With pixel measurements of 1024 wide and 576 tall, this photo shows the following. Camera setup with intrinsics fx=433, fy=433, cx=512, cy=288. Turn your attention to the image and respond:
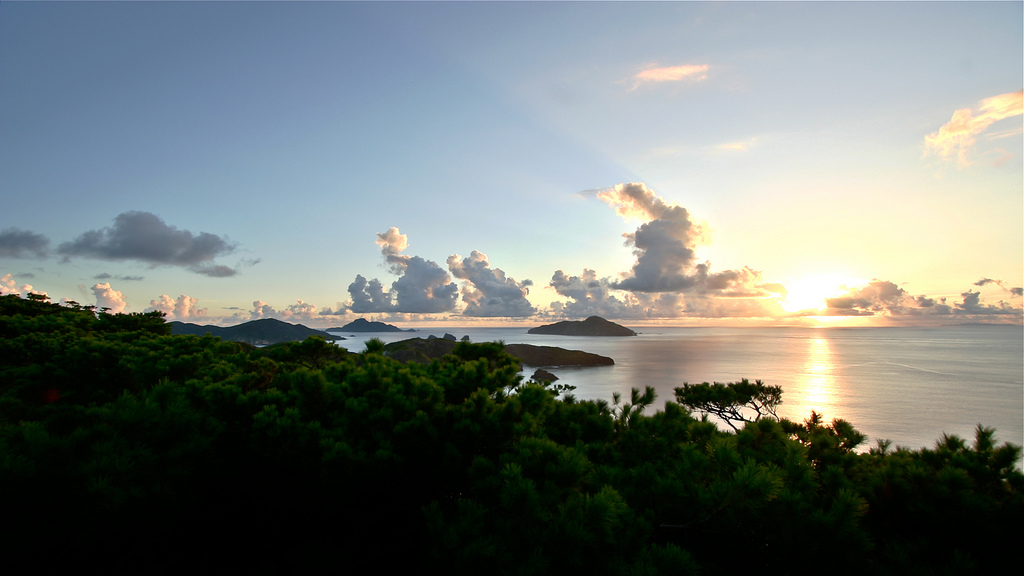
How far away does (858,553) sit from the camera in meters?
4.11

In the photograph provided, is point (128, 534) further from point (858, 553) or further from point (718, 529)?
point (858, 553)

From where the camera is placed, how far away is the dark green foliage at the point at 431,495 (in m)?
3.69

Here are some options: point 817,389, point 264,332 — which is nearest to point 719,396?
point 817,389

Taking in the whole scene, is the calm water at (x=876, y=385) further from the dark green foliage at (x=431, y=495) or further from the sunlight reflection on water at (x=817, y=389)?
the dark green foliage at (x=431, y=495)

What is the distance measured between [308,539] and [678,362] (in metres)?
142

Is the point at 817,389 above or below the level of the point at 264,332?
below

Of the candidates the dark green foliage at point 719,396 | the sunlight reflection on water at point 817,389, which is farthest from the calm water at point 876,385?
the dark green foliage at point 719,396

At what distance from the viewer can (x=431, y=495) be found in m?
5.00

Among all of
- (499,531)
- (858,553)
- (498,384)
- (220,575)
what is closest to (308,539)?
(220,575)

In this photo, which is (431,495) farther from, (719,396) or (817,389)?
(817,389)

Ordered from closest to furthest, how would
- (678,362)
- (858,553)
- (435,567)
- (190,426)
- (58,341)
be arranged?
(435,567)
(858,553)
(190,426)
(58,341)
(678,362)

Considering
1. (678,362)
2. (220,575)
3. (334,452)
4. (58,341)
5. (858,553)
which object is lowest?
(678,362)

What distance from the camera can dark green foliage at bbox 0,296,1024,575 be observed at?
3.69 m

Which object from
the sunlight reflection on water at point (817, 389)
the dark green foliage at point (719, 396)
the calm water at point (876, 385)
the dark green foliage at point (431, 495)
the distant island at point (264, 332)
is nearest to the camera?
the dark green foliage at point (431, 495)
